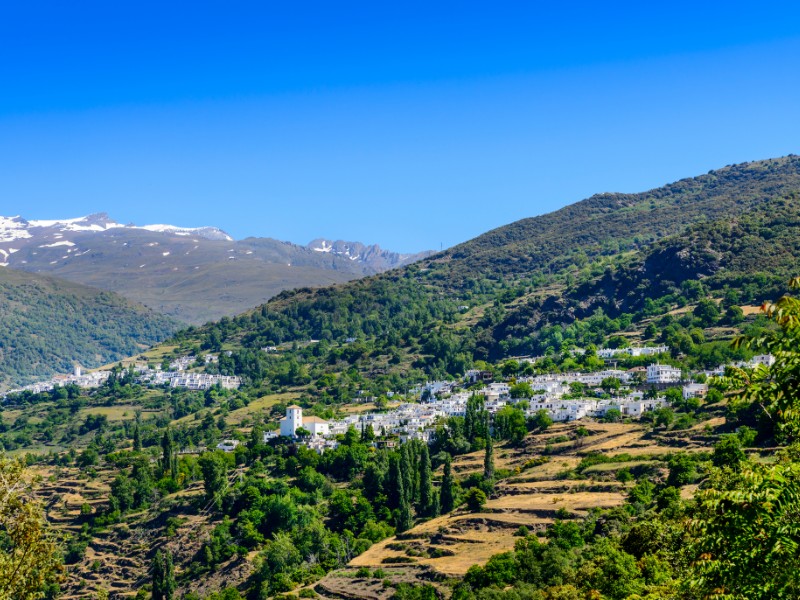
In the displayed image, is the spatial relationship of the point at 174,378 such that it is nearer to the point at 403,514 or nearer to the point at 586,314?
the point at 586,314

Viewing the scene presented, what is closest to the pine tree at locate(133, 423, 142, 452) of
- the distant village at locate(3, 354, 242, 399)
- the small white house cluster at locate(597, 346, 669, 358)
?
the distant village at locate(3, 354, 242, 399)

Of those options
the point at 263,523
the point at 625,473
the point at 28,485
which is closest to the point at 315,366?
the point at 263,523

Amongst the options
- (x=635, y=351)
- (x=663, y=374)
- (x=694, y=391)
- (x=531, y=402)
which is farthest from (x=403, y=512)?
(x=635, y=351)

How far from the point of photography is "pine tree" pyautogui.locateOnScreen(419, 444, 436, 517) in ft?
246

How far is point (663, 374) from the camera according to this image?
312ft

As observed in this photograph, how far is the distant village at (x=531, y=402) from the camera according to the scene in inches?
3438

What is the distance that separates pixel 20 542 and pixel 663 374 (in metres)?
83.4

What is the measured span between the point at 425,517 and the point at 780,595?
200 ft

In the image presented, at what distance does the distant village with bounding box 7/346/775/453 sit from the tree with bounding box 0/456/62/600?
232 ft

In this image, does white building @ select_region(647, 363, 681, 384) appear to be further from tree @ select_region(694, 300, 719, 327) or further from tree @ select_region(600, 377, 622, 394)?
tree @ select_region(694, 300, 719, 327)

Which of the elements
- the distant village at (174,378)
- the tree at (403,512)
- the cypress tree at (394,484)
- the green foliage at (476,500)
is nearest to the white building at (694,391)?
the green foliage at (476,500)

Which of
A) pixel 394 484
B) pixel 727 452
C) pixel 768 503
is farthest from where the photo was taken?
pixel 394 484

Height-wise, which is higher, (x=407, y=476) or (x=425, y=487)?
(x=407, y=476)

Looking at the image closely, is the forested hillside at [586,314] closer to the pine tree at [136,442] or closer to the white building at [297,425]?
the white building at [297,425]
